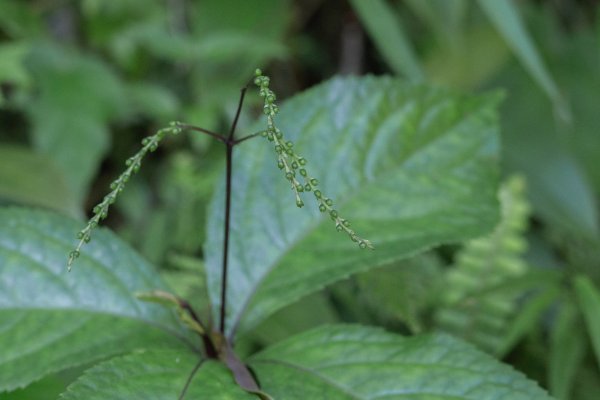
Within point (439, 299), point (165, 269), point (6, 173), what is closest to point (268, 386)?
point (439, 299)

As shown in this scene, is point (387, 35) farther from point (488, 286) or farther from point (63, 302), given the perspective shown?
point (63, 302)

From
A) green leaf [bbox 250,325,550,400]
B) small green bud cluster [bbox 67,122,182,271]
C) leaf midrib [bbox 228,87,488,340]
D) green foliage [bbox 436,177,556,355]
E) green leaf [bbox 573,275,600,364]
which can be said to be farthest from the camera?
green foliage [bbox 436,177,556,355]

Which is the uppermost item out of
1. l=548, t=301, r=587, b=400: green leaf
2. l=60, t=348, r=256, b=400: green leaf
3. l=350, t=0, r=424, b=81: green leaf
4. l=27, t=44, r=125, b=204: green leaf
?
l=27, t=44, r=125, b=204: green leaf

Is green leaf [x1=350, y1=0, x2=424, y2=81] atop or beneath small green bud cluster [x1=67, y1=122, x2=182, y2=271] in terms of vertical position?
atop

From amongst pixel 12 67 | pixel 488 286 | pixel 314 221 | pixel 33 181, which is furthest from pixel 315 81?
pixel 314 221

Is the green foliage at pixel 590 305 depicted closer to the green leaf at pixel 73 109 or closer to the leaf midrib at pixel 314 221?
the leaf midrib at pixel 314 221

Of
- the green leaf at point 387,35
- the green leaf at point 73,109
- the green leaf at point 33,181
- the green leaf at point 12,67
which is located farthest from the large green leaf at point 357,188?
the green leaf at point 12,67

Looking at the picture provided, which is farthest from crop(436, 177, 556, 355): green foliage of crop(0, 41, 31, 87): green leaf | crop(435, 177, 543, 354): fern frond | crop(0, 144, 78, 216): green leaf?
crop(0, 41, 31, 87): green leaf

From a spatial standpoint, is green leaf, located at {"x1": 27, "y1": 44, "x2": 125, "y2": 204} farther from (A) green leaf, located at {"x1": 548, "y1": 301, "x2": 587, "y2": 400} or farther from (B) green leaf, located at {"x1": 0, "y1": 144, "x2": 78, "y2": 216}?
(A) green leaf, located at {"x1": 548, "y1": 301, "x2": 587, "y2": 400}
